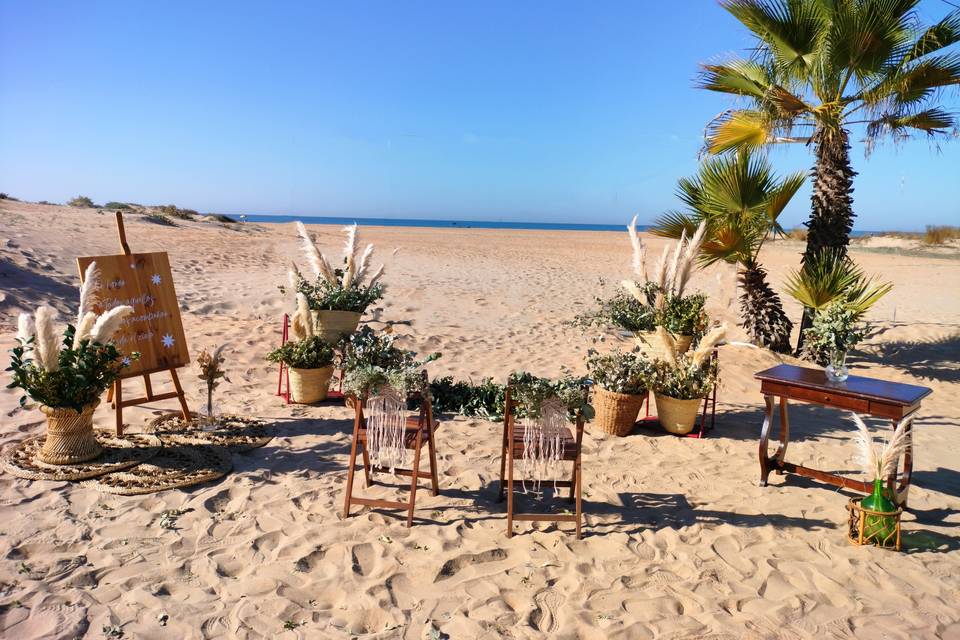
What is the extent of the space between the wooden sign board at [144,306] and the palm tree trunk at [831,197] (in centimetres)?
869

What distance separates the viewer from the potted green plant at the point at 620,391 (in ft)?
20.3

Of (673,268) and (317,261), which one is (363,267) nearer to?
(317,261)

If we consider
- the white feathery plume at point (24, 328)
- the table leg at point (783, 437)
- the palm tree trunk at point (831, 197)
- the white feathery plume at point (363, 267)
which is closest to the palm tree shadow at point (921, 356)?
the palm tree trunk at point (831, 197)

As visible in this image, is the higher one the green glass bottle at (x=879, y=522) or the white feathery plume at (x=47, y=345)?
the white feathery plume at (x=47, y=345)

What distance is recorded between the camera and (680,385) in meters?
6.27

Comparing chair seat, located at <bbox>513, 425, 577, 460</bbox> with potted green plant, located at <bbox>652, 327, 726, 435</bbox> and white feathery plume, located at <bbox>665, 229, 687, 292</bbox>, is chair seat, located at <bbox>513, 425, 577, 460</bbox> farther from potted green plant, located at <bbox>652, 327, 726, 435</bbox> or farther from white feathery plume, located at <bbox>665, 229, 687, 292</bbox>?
white feathery plume, located at <bbox>665, 229, 687, 292</bbox>

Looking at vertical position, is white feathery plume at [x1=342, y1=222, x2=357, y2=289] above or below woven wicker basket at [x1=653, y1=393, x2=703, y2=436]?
above

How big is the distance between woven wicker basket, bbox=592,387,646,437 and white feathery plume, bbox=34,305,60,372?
471cm

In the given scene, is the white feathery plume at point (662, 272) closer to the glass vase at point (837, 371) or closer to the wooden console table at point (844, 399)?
the wooden console table at point (844, 399)

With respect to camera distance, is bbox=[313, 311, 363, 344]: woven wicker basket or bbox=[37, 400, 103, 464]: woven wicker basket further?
bbox=[313, 311, 363, 344]: woven wicker basket

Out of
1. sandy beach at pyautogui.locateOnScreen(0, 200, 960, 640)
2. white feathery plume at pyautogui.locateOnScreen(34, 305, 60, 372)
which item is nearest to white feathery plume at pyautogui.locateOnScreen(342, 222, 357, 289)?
sandy beach at pyautogui.locateOnScreen(0, 200, 960, 640)

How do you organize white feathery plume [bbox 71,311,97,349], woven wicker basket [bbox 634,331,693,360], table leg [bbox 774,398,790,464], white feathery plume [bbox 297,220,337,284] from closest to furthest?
white feathery plume [bbox 71,311,97,349]
table leg [bbox 774,398,790,464]
woven wicker basket [bbox 634,331,693,360]
white feathery plume [bbox 297,220,337,284]

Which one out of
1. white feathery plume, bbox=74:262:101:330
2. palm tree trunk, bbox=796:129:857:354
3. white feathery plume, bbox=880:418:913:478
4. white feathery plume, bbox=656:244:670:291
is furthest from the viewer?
palm tree trunk, bbox=796:129:857:354

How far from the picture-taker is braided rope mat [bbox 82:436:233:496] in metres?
4.49
